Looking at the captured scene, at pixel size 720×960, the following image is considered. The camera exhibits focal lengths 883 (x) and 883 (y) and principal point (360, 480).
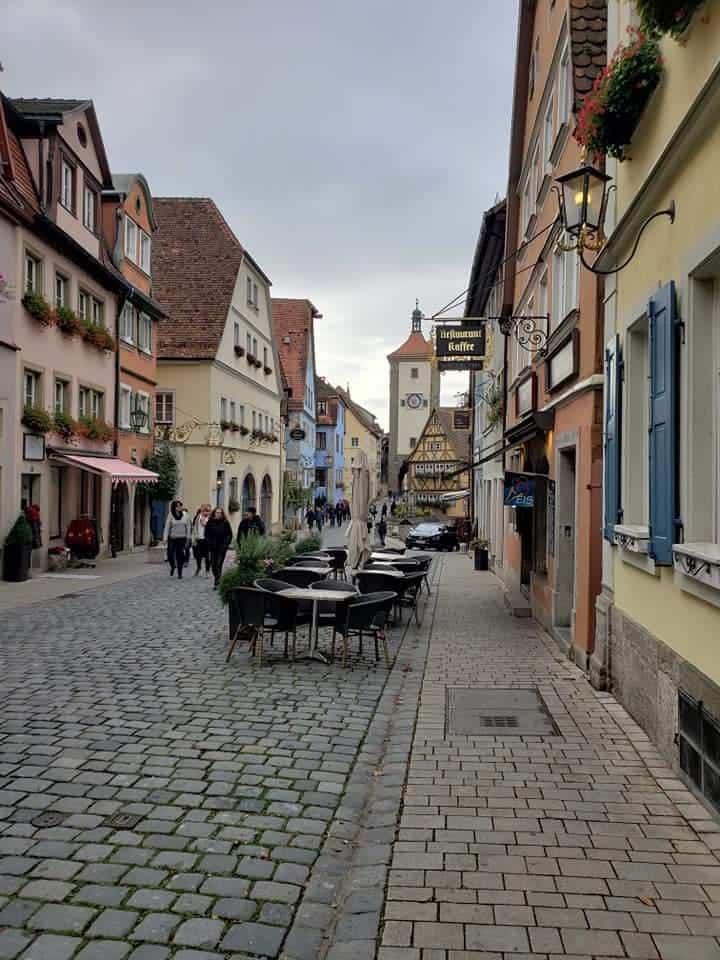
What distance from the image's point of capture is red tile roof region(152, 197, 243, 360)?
32281mm

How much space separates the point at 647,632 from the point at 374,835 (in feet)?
9.61

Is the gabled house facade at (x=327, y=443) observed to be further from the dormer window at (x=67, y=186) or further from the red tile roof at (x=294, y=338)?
the dormer window at (x=67, y=186)

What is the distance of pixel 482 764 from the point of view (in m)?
5.95

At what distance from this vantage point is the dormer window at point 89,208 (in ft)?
74.8

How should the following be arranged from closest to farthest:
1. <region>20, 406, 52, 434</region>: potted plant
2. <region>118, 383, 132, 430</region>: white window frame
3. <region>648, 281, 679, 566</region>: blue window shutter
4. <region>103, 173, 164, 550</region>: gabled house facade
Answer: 1. <region>648, 281, 679, 566</region>: blue window shutter
2. <region>20, 406, 52, 434</region>: potted plant
3. <region>103, 173, 164, 550</region>: gabled house facade
4. <region>118, 383, 132, 430</region>: white window frame

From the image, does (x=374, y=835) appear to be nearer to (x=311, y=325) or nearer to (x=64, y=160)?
(x=64, y=160)

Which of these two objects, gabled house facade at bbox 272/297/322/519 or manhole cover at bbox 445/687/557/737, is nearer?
manhole cover at bbox 445/687/557/737

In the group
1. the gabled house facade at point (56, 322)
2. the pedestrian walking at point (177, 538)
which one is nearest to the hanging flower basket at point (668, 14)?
the gabled house facade at point (56, 322)

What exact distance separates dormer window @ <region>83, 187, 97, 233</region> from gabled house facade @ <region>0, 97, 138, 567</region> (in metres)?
0.05

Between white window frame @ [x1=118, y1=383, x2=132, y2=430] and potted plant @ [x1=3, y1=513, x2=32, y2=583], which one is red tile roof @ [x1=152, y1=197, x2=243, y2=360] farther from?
potted plant @ [x1=3, y1=513, x2=32, y2=583]

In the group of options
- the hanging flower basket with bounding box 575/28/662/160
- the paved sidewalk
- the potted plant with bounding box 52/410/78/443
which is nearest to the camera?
the paved sidewalk

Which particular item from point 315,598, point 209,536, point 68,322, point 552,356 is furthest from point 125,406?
point 315,598

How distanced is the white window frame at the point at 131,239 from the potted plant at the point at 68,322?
17.2 feet

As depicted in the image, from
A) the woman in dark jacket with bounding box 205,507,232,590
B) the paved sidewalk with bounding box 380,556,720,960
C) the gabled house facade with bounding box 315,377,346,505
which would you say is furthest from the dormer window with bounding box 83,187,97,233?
the gabled house facade with bounding box 315,377,346,505
